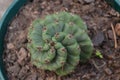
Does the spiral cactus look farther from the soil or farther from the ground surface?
the ground surface

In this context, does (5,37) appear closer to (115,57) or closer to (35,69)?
(35,69)

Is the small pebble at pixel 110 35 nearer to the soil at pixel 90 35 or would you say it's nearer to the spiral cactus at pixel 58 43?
the soil at pixel 90 35

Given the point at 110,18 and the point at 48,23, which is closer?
the point at 48,23

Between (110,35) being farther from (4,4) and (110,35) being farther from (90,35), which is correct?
(4,4)

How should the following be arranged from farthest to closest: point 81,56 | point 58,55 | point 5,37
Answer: point 5,37 → point 81,56 → point 58,55

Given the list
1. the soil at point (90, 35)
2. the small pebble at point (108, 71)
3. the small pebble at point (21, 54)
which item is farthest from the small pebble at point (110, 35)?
the small pebble at point (21, 54)

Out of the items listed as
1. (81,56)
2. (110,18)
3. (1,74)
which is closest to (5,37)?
(1,74)

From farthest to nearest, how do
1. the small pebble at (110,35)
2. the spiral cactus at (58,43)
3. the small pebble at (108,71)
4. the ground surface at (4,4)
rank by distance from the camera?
the ground surface at (4,4) < the small pebble at (110,35) < the small pebble at (108,71) < the spiral cactus at (58,43)

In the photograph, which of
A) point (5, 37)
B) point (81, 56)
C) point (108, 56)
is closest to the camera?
point (81, 56)
